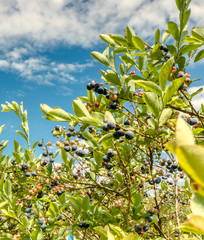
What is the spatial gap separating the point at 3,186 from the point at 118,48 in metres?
1.68

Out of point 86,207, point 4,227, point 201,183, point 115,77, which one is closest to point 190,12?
point 115,77

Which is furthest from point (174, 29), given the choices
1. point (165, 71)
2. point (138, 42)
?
point (165, 71)

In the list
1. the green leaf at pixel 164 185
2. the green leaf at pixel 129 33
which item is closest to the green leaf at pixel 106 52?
the green leaf at pixel 129 33

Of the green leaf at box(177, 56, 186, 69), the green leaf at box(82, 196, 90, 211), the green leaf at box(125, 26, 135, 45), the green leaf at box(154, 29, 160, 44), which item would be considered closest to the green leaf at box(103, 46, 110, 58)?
the green leaf at box(125, 26, 135, 45)

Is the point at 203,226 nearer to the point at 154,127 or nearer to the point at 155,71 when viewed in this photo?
the point at 154,127

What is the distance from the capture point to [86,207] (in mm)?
1846

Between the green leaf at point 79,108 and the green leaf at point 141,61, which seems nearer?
the green leaf at point 79,108

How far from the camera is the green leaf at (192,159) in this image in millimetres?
264

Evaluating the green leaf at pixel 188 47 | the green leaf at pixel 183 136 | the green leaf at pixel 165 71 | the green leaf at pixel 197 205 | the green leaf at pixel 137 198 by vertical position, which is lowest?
the green leaf at pixel 197 205

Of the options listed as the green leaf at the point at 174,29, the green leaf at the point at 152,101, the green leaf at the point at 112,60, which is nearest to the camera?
the green leaf at the point at 152,101

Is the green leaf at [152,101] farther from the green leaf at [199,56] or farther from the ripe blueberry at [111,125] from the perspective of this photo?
the green leaf at [199,56]

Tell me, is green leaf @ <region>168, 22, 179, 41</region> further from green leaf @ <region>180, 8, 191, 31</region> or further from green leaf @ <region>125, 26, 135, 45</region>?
green leaf @ <region>125, 26, 135, 45</region>

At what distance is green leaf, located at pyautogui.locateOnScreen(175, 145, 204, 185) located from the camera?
10.4 inches

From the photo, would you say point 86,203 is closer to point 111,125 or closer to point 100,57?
point 111,125
